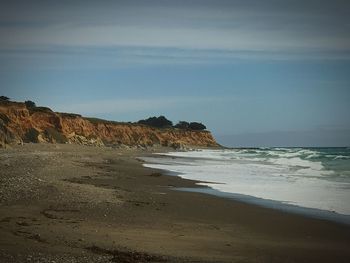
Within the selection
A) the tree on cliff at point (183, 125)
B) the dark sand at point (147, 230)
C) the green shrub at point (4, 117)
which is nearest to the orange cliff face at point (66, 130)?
the green shrub at point (4, 117)

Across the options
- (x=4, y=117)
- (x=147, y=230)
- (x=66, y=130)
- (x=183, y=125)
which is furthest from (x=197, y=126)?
(x=147, y=230)

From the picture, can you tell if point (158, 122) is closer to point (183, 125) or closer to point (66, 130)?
point (183, 125)

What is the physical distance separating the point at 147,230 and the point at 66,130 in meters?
58.4

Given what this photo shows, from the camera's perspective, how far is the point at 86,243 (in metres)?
6.90

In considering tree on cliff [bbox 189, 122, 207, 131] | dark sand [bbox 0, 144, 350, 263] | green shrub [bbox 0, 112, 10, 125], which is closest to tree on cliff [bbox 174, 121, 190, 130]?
tree on cliff [bbox 189, 122, 207, 131]

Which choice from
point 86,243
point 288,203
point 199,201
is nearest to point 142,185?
point 199,201

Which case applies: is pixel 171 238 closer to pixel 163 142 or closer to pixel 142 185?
pixel 142 185

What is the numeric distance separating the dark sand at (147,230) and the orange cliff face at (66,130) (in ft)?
83.6

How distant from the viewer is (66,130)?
6450 cm

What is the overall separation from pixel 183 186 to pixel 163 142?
3188 inches

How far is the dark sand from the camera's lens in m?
6.54

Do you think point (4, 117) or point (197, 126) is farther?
point (197, 126)

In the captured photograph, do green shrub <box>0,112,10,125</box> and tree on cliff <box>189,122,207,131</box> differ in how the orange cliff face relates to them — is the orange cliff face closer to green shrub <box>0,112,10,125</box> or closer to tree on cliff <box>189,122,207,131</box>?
green shrub <box>0,112,10,125</box>

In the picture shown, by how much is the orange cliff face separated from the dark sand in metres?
25.5
